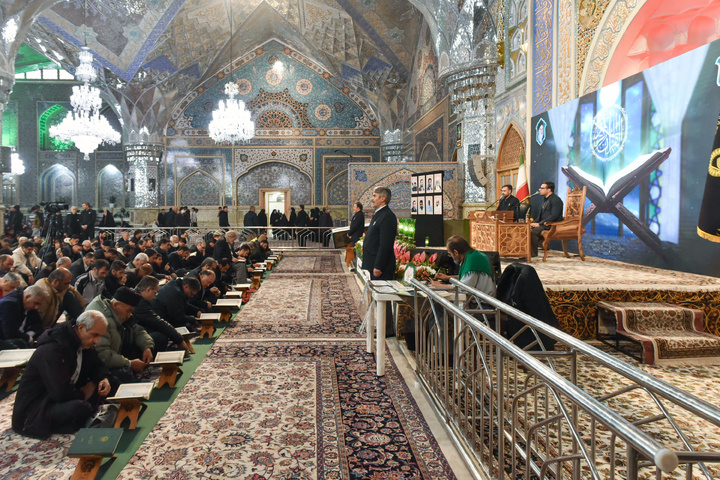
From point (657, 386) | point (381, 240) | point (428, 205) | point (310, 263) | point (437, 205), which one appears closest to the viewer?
point (657, 386)

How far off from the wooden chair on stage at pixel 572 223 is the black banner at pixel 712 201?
1.54 meters

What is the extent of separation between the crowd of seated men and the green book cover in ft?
1.28

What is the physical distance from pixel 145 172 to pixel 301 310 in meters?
12.7

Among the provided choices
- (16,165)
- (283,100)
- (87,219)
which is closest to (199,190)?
(283,100)

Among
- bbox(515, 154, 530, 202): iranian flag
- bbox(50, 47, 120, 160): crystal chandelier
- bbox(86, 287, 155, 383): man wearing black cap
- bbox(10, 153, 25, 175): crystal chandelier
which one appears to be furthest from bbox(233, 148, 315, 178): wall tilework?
bbox(86, 287, 155, 383): man wearing black cap

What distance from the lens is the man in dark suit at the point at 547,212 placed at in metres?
5.94

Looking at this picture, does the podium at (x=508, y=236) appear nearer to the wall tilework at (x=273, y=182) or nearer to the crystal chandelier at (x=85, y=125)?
the crystal chandelier at (x=85, y=125)

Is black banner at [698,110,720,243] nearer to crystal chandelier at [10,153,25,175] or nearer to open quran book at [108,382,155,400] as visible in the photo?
open quran book at [108,382,155,400]

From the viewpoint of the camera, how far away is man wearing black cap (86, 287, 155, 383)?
3.04m

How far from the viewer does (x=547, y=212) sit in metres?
Answer: 6.11

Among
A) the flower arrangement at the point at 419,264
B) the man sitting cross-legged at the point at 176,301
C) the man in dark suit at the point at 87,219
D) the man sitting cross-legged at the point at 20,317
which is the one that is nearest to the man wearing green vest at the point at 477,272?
the flower arrangement at the point at 419,264

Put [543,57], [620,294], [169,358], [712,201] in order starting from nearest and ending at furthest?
[169,358] < [620,294] < [712,201] < [543,57]

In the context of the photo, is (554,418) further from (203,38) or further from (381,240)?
(203,38)

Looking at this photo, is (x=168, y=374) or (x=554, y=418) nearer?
(x=554, y=418)
